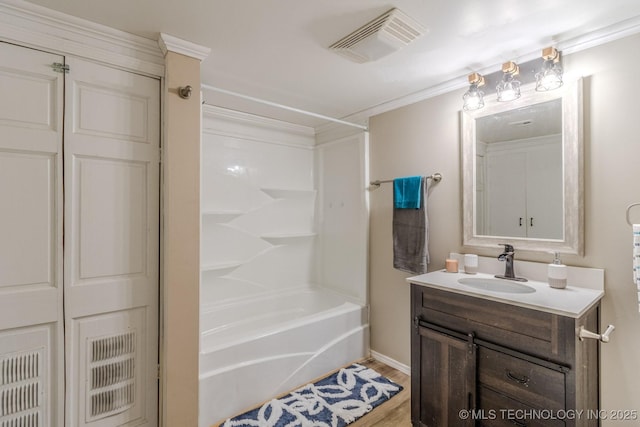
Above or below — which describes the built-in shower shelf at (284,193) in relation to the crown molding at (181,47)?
below

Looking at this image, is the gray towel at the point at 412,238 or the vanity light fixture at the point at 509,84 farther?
the gray towel at the point at 412,238

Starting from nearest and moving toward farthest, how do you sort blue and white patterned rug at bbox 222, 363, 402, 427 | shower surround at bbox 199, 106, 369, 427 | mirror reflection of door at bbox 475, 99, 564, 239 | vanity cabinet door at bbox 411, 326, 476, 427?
vanity cabinet door at bbox 411, 326, 476, 427
mirror reflection of door at bbox 475, 99, 564, 239
blue and white patterned rug at bbox 222, 363, 402, 427
shower surround at bbox 199, 106, 369, 427

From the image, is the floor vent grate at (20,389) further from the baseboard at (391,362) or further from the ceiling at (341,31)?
the baseboard at (391,362)

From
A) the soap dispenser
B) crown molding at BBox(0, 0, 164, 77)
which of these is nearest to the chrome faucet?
the soap dispenser

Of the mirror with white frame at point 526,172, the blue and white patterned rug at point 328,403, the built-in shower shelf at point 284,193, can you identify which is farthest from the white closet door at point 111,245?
the mirror with white frame at point 526,172

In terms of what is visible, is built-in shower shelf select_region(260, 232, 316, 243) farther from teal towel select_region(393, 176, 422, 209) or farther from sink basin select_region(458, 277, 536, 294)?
sink basin select_region(458, 277, 536, 294)

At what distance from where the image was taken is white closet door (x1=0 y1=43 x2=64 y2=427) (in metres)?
1.38

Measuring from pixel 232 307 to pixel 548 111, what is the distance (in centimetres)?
297

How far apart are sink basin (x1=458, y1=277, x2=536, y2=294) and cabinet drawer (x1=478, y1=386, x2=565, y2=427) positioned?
1.95ft

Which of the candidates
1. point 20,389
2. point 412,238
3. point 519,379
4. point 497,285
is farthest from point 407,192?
point 20,389

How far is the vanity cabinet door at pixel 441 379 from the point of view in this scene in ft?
5.15

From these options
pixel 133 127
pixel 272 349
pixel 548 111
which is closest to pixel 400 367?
pixel 272 349

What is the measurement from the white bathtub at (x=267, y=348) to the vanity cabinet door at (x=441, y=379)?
837 mm

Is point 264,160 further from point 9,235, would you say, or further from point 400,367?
point 400,367
